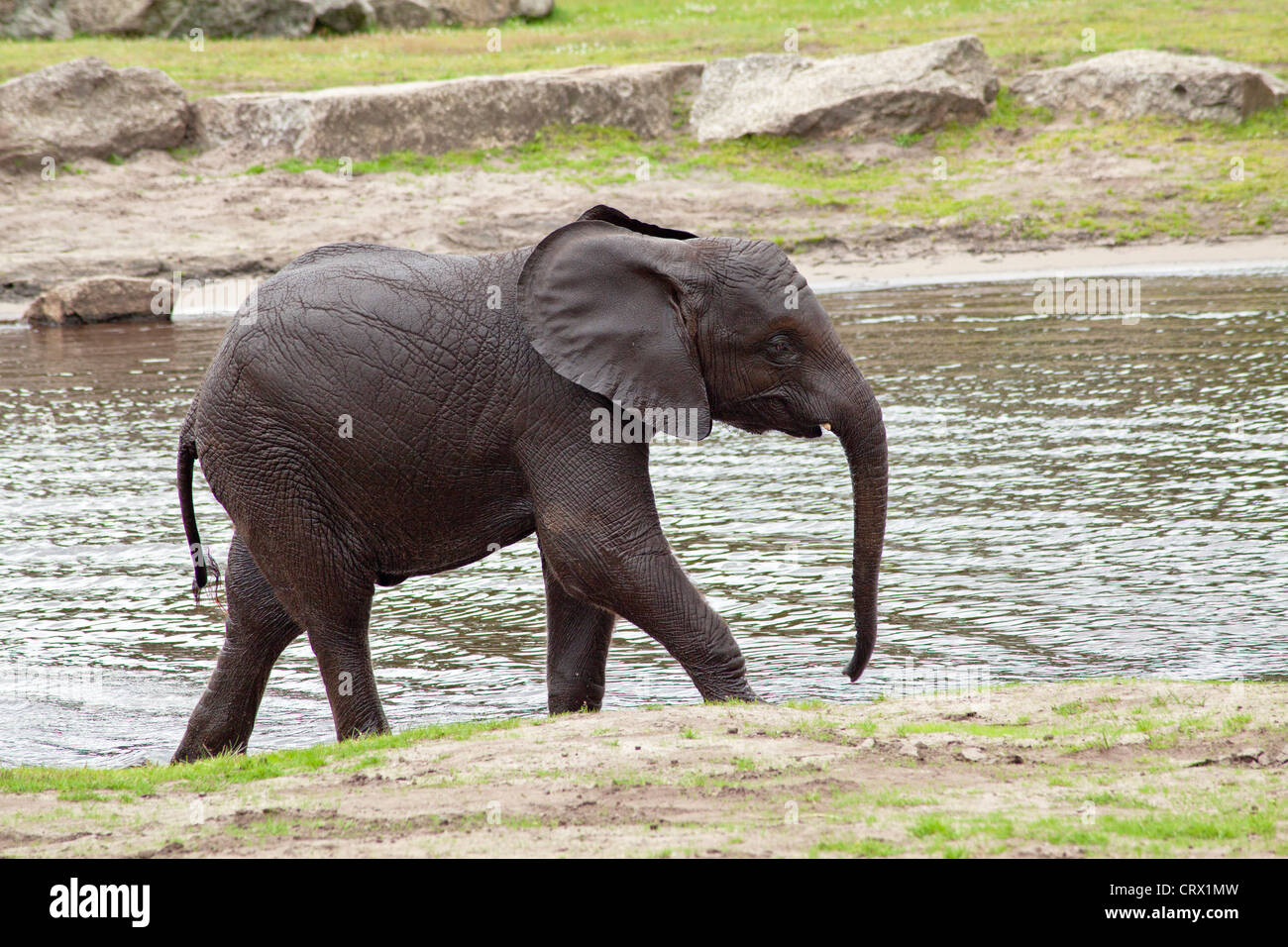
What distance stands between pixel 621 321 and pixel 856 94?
75.9 ft

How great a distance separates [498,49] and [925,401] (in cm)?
2137

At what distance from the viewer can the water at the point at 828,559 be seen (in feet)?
28.1

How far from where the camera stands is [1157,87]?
91.1 ft

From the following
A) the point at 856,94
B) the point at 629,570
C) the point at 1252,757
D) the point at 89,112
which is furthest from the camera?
the point at 856,94

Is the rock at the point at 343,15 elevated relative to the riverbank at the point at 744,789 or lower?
elevated

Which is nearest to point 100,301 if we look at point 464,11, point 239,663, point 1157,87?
point 239,663

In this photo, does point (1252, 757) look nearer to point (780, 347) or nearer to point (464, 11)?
point (780, 347)

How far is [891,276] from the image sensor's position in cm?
2322

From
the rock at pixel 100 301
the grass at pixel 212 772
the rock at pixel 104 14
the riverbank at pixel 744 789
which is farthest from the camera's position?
the rock at pixel 104 14

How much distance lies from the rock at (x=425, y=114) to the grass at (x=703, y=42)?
7.34 ft

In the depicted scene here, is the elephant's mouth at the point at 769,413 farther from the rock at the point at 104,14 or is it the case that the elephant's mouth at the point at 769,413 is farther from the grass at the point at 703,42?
the rock at the point at 104,14

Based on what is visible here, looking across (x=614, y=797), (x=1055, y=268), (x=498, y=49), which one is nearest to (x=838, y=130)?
(x=1055, y=268)

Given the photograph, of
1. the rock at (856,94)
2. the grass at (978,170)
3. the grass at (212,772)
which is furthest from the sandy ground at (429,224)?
the grass at (212,772)
